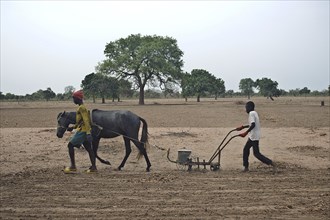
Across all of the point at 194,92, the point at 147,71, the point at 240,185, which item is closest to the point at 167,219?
the point at 240,185

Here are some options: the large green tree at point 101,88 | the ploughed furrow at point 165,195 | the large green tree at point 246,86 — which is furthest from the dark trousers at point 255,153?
the large green tree at point 246,86

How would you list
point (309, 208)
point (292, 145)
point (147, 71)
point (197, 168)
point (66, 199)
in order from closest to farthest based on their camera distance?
point (309, 208), point (66, 199), point (197, 168), point (292, 145), point (147, 71)

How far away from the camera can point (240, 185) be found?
290 inches

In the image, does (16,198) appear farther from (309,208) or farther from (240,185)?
(309,208)

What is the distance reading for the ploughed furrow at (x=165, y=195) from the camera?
5586 mm

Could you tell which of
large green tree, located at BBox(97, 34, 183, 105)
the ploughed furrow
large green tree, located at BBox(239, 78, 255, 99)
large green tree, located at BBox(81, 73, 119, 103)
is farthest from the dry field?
large green tree, located at BBox(239, 78, 255, 99)

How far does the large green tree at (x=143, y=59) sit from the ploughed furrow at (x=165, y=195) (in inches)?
1621

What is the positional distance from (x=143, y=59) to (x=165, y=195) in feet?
144

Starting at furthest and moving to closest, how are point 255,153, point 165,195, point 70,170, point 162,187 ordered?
point 255,153 < point 70,170 < point 162,187 < point 165,195

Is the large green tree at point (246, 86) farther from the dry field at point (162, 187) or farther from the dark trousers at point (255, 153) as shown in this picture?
the dark trousers at point (255, 153)

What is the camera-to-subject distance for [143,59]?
49562mm

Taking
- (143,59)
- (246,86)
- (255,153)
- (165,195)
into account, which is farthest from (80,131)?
(246,86)

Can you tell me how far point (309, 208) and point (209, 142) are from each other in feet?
25.4

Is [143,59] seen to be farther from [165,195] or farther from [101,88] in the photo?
[165,195]
